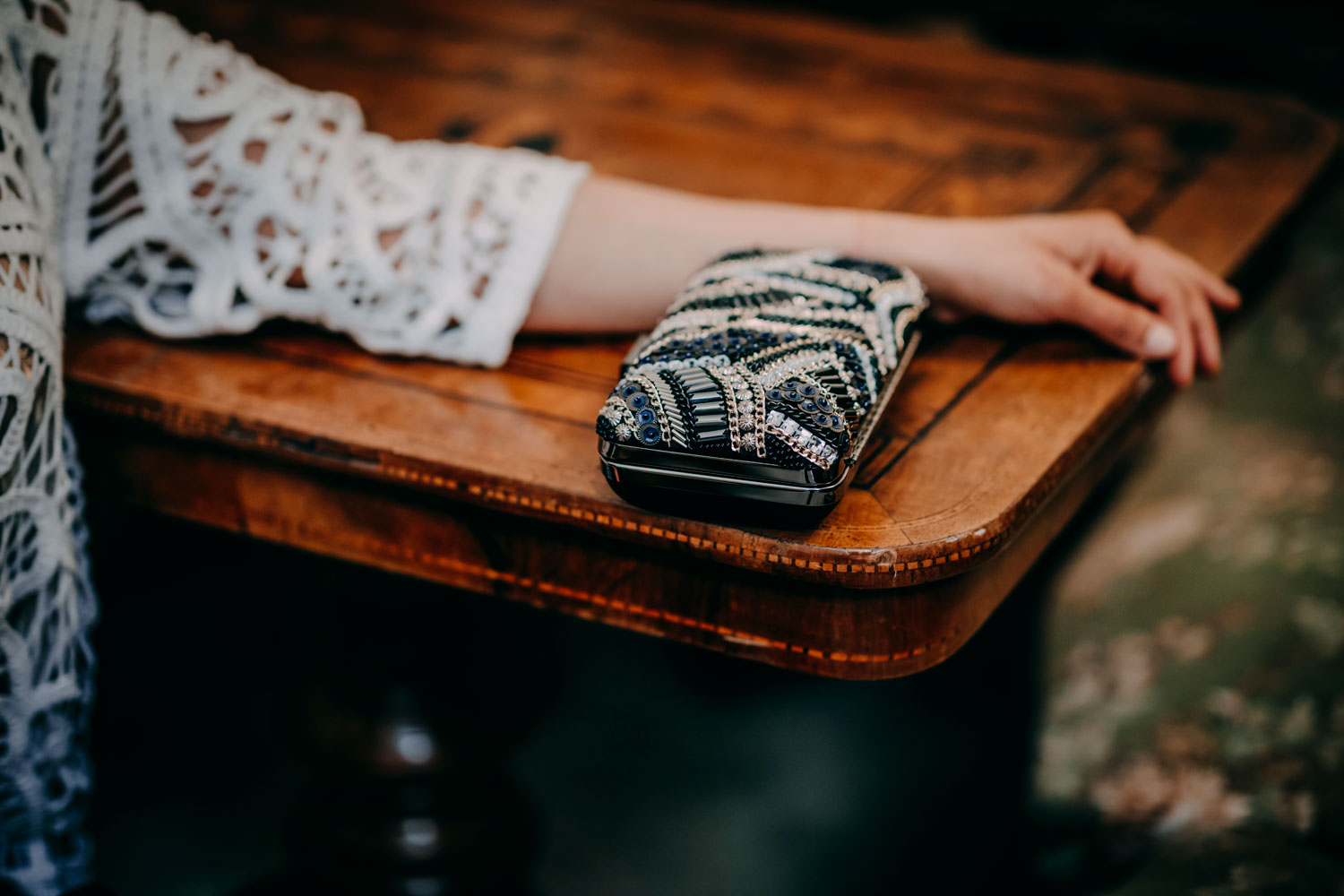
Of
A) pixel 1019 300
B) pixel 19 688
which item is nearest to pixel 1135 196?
pixel 1019 300

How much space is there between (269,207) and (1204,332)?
2.08 feet

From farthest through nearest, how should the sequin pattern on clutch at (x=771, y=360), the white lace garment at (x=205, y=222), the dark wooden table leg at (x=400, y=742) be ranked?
the dark wooden table leg at (x=400, y=742) < the white lace garment at (x=205, y=222) < the sequin pattern on clutch at (x=771, y=360)

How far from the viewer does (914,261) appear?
69cm

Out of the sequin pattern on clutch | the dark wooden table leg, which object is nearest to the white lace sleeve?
the sequin pattern on clutch

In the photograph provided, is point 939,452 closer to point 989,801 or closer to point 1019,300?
point 1019,300

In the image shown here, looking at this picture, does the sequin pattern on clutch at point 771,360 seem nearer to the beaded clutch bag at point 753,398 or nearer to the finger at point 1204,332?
the beaded clutch bag at point 753,398

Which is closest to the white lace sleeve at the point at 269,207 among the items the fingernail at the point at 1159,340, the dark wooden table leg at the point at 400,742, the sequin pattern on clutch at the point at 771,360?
the sequin pattern on clutch at the point at 771,360

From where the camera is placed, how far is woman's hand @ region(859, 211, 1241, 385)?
0.68m

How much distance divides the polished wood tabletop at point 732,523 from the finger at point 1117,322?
0.06 feet

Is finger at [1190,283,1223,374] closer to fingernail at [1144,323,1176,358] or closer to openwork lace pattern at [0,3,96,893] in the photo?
fingernail at [1144,323,1176,358]

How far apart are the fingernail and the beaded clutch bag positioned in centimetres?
21

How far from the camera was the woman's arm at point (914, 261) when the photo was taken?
0.69m

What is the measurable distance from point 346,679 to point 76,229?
1.44 ft

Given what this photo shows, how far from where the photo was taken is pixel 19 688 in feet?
2.06
